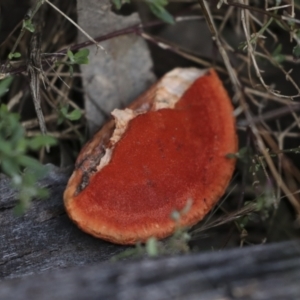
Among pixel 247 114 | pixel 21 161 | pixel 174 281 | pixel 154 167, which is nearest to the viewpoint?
pixel 174 281

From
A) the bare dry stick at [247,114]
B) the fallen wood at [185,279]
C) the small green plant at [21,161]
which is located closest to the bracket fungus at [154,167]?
the bare dry stick at [247,114]

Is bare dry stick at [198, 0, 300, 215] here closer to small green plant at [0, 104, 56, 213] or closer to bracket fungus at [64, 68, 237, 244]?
bracket fungus at [64, 68, 237, 244]

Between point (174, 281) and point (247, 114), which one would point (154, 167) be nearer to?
point (247, 114)

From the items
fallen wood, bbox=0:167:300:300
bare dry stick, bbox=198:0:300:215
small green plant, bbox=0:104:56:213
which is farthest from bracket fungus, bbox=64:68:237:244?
fallen wood, bbox=0:167:300:300

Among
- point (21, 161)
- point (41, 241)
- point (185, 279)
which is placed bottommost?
point (41, 241)

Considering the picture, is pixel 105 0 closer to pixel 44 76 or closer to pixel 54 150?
pixel 44 76

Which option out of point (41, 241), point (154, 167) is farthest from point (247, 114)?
point (41, 241)
